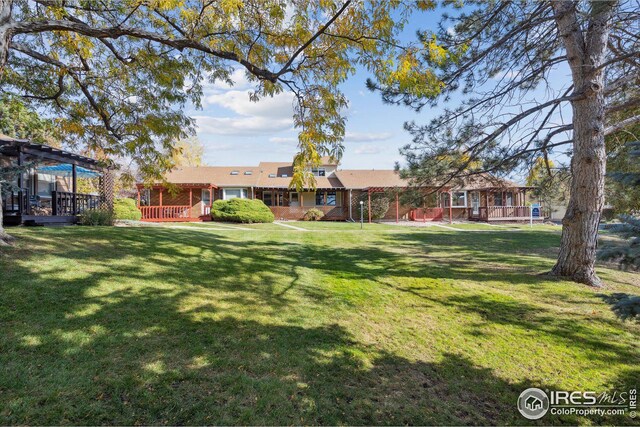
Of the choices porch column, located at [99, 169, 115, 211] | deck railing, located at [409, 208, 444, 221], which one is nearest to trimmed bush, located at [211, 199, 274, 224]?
porch column, located at [99, 169, 115, 211]

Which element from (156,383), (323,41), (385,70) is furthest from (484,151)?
(156,383)

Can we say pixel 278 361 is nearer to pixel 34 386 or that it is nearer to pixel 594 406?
pixel 34 386

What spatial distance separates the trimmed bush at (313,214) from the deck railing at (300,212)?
2.19ft

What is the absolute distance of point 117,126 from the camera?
8.51m

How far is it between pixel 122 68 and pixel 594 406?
1042 cm

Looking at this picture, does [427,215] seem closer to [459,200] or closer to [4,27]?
[459,200]

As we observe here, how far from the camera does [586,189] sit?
19.7ft

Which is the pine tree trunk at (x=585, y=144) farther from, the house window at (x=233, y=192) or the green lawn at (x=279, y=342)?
the house window at (x=233, y=192)

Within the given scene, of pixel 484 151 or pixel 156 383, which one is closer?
pixel 156 383

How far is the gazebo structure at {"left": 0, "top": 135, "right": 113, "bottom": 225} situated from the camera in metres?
10.2

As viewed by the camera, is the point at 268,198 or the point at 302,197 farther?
the point at 268,198

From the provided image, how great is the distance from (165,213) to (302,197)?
406 inches

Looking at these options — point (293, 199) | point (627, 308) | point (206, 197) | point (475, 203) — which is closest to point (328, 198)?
point (293, 199)

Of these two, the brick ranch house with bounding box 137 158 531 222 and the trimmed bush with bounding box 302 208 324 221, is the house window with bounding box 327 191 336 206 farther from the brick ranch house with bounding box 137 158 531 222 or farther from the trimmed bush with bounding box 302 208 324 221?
the trimmed bush with bounding box 302 208 324 221
